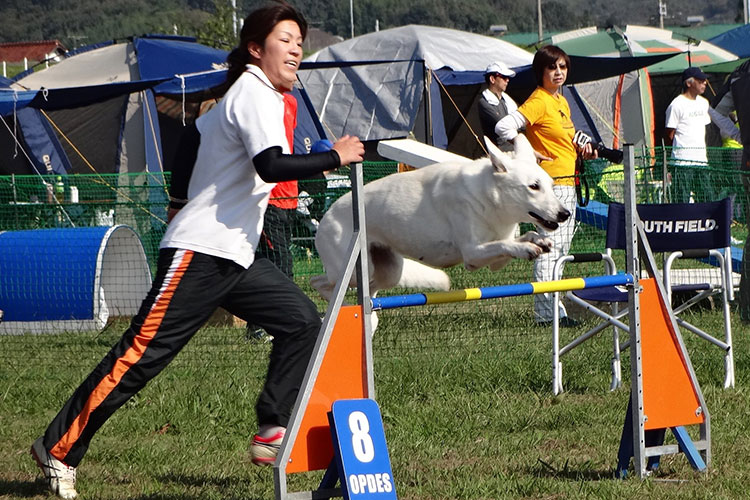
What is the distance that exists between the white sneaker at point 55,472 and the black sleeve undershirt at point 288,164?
1384 millimetres

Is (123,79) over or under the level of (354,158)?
over

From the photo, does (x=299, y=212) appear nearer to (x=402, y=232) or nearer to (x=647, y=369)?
(x=402, y=232)

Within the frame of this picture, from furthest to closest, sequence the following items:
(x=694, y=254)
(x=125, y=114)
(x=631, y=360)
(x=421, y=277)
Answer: (x=125, y=114), (x=694, y=254), (x=421, y=277), (x=631, y=360)

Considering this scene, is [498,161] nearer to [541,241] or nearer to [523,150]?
[523,150]

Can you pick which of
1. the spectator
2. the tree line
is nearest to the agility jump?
the spectator

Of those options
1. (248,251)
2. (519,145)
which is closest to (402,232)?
(519,145)

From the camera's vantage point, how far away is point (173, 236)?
144 inches

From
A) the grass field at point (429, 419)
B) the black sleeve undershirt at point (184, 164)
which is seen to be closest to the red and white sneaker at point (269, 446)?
the grass field at point (429, 419)

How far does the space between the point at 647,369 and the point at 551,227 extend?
0.69 metres

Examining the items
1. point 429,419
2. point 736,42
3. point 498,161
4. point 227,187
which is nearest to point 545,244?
point 498,161

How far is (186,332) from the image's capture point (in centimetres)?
376

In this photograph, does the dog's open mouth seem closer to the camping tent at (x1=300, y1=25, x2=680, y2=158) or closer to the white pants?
the white pants

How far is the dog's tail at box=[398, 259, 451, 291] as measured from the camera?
5.32 meters

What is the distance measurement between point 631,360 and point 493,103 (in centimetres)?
416
